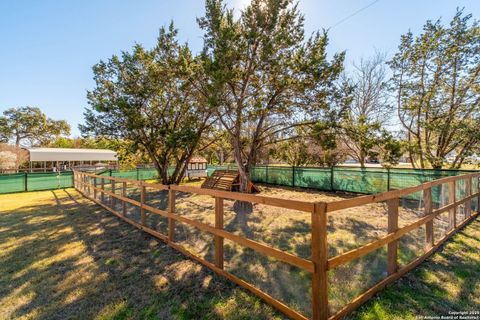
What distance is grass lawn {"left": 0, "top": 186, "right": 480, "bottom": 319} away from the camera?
242cm

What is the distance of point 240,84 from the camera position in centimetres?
743

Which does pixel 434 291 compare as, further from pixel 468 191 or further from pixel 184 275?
pixel 468 191

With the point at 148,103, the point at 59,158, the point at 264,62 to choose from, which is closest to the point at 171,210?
the point at 264,62

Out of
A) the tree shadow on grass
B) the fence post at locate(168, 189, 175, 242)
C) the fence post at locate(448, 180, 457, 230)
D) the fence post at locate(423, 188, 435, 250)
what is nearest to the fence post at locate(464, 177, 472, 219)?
the fence post at locate(448, 180, 457, 230)

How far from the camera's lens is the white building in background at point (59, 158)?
22.4m

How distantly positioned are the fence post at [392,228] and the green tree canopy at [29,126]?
39439 millimetres

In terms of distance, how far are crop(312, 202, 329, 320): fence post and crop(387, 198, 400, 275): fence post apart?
4.35 ft

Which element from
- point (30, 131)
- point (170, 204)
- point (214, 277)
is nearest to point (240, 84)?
point (170, 204)

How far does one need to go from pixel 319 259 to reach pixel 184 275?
2021mm

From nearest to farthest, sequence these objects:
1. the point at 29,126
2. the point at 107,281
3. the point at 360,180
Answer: the point at 107,281 → the point at 360,180 → the point at 29,126

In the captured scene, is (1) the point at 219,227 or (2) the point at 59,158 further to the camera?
(2) the point at 59,158

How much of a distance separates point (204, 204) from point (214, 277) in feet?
15.3

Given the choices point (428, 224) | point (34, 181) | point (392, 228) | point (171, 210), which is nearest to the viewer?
point (392, 228)

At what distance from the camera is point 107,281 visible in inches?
118
